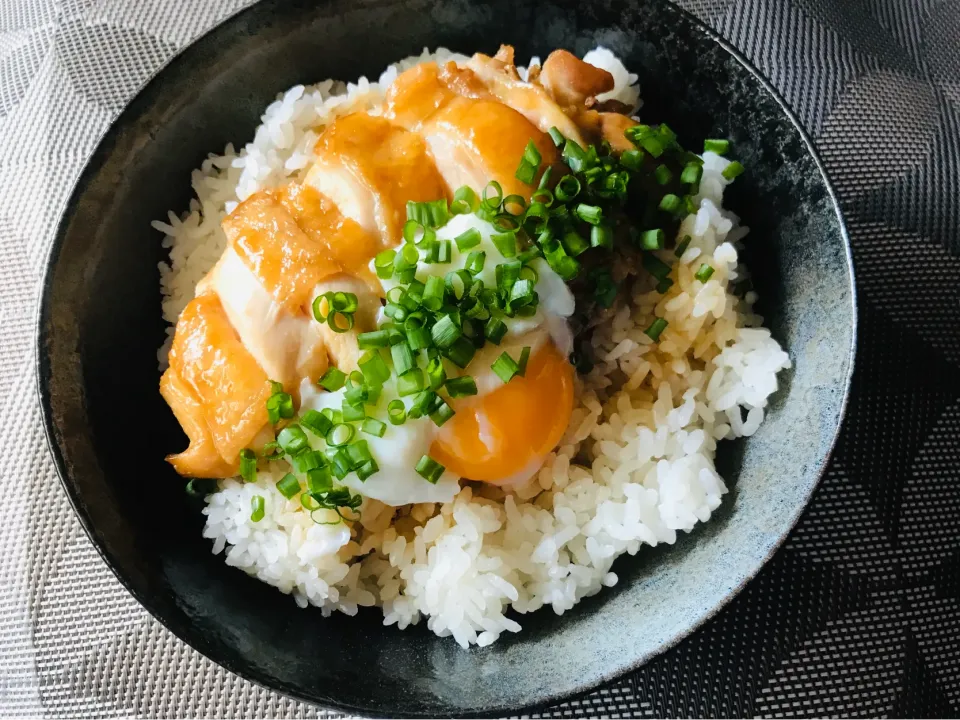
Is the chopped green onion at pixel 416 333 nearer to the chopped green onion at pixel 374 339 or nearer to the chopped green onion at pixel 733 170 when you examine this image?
the chopped green onion at pixel 374 339

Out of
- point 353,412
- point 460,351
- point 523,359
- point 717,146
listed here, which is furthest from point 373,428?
point 717,146

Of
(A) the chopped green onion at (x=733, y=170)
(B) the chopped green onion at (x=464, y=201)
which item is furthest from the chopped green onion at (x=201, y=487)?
(A) the chopped green onion at (x=733, y=170)

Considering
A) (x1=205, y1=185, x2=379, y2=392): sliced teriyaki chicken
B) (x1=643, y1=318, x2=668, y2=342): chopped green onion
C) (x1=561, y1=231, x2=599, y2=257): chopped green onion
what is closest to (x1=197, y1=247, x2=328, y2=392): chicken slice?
(x1=205, y1=185, x2=379, y2=392): sliced teriyaki chicken

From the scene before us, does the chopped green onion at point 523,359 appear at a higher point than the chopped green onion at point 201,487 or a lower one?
higher

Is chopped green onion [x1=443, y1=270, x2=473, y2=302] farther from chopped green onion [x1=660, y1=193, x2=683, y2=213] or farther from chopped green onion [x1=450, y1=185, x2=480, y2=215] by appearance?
chopped green onion [x1=660, y1=193, x2=683, y2=213]

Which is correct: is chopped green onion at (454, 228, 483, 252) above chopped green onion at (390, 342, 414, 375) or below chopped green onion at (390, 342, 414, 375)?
above

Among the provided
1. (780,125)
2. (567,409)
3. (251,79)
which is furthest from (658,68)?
(251,79)
